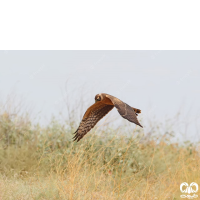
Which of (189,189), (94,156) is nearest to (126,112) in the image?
(189,189)

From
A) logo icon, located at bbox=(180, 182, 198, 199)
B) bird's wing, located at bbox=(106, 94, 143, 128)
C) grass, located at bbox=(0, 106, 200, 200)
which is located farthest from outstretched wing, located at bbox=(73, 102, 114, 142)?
logo icon, located at bbox=(180, 182, 198, 199)

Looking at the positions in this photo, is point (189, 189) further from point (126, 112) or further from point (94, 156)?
point (126, 112)

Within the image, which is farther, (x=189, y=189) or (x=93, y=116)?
(x=189, y=189)

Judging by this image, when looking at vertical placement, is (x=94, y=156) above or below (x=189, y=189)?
above

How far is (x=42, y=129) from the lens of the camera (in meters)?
6.60

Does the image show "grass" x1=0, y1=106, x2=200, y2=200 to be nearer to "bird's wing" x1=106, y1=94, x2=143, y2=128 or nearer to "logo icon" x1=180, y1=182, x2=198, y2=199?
"logo icon" x1=180, y1=182, x2=198, y2=199

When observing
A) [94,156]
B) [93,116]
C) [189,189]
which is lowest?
[189,189]

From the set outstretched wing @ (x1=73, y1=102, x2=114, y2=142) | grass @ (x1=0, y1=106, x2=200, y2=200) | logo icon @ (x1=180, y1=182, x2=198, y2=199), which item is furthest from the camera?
grass @ (x1=0, y1=106, x2=200, y2=200)

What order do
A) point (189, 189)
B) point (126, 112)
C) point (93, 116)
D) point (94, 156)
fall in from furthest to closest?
point (94, 156), point (189, 189), point (93, 116), point (126, 112)

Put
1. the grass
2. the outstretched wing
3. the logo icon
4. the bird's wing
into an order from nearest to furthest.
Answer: the bird's wing → the outstretched wing → the logo icon → the grass

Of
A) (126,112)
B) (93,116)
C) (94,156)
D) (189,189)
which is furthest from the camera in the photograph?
(94,156)

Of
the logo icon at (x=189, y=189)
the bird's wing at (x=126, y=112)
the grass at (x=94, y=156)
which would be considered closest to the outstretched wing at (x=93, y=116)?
the bird's wing at (x=126, y=112)
